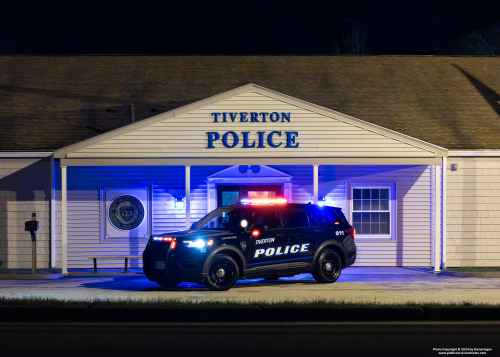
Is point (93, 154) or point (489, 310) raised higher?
point (93, 154)

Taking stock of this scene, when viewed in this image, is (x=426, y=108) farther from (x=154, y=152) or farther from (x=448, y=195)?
(x=154, y=152)

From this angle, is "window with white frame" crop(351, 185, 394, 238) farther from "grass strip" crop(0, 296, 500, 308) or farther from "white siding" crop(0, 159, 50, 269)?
"white siding" crop(0, 159, 50, 269)

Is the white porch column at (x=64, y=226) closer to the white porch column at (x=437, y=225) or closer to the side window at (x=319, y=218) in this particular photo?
the side window at (x=319, y=218)

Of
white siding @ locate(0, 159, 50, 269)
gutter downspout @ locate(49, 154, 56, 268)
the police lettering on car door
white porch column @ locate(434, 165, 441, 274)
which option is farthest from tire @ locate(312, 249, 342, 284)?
A: white siding @ locate(0, 159, 50, 269)

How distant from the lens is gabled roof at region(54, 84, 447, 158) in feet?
55.8

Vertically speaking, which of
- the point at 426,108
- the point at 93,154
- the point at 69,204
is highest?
the point at 426,108

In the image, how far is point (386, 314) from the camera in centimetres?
1016

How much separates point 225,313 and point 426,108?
13.5 metres

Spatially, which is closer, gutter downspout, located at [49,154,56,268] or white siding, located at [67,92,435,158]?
white siding, located at [67,92,435,158]

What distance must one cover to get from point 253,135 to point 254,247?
14.7 feet

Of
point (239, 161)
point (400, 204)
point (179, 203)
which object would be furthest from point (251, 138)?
point (400, 204)

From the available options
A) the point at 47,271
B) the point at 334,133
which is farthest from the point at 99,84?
the point at 334,133

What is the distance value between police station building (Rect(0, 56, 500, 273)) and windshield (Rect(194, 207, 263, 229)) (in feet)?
7.08

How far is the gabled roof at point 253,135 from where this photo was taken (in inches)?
669
